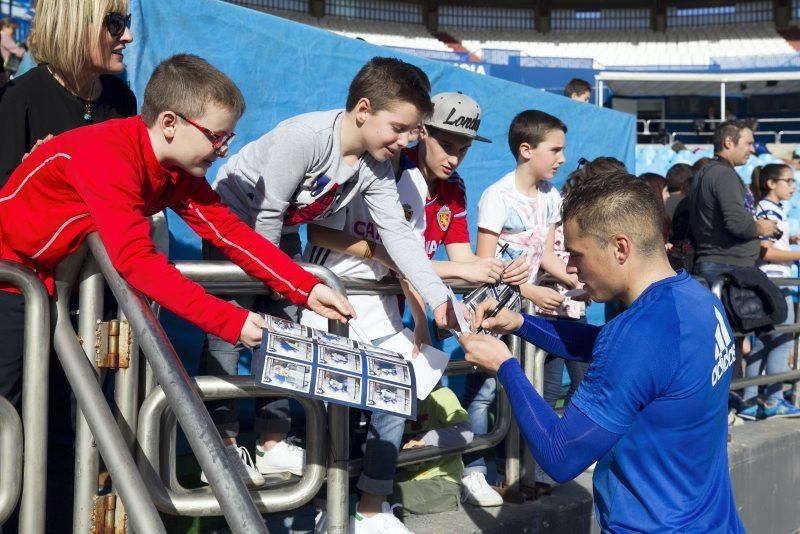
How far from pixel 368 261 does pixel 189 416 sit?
1.58 meters

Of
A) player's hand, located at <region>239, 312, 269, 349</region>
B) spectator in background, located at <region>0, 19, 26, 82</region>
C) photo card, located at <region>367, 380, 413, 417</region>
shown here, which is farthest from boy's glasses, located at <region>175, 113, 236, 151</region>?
spectator in background, located at <region>0, 19, 26, 82</region>

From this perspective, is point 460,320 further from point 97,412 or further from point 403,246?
point 97,412

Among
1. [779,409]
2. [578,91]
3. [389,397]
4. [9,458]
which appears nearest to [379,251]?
[389,397]

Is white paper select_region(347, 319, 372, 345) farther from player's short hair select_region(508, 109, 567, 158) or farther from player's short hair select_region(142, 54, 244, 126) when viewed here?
player's short hair select_region(508, 109, 567, 158)

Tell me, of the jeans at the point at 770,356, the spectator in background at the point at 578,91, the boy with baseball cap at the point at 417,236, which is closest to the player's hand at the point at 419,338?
the boy with baseball cap at the point at 417,236

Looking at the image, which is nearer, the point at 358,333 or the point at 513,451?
the point at 358,333

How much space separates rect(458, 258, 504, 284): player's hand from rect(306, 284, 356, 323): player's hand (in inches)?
34.7

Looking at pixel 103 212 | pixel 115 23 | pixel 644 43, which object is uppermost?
pixel 644 43

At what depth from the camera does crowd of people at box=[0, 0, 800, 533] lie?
7.14 ft

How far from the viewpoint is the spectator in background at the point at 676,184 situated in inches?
271

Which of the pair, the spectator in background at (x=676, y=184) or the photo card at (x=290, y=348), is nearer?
the photo card at (x=290, y=348)

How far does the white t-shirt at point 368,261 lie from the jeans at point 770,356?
3.53m

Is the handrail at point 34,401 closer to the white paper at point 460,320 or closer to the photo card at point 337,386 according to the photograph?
the photo card at point 337,386

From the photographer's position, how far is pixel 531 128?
14.3ft
